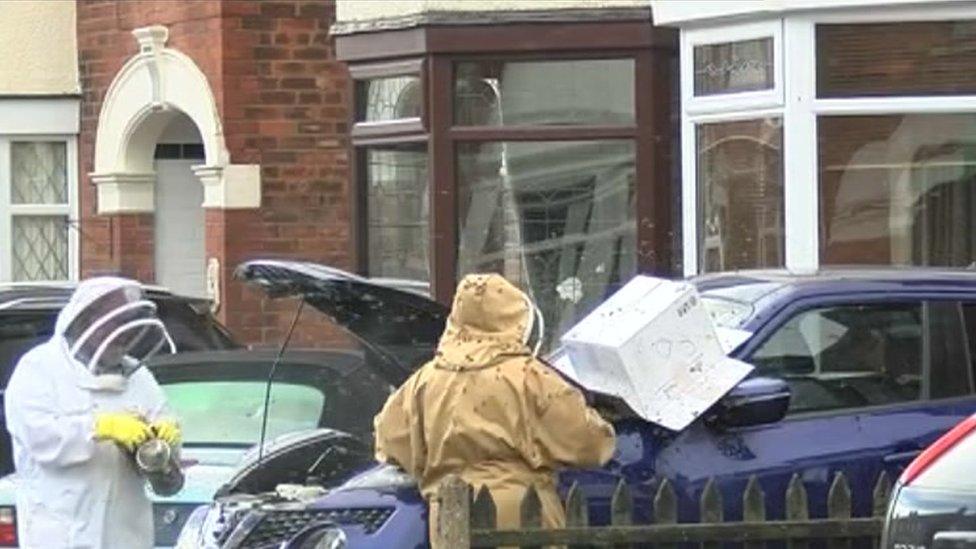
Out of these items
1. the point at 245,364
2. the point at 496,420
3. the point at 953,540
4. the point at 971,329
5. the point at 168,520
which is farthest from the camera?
the point at 245,364

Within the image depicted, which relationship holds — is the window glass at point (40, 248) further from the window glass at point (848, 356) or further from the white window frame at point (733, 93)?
the window glass at point (848, 356)

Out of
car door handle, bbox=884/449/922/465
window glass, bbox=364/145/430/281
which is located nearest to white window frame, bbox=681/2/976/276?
window glass, bbox=364/145/430/281

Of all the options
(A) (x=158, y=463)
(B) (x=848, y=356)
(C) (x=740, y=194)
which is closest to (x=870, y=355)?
(B) (x=848, y=356)

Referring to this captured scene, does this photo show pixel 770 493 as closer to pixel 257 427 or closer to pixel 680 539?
pixel 680 539

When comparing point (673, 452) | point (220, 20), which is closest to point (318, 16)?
point (220, 20)

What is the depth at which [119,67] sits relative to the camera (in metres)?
17.9

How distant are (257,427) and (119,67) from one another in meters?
8.60

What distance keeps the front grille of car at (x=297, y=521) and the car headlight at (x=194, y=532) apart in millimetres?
377

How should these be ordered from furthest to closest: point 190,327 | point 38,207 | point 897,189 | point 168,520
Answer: point 38,207 → point 897,189 → point 190,327 → point 168,520

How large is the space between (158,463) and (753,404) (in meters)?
2.03

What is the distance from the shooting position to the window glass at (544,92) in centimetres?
1438

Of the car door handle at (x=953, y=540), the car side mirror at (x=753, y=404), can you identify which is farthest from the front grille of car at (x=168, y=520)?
the car door handle at (x=953, y=540)

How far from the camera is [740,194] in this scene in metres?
13.7

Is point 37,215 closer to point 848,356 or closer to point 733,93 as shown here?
point 733,93
